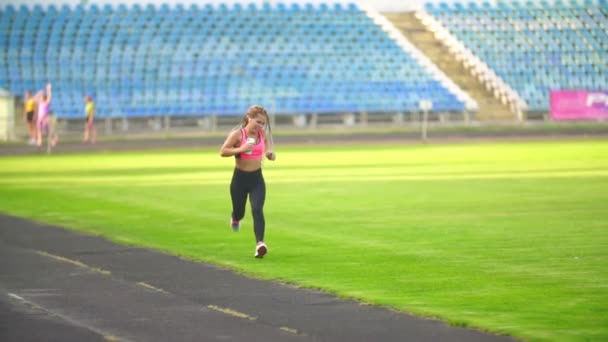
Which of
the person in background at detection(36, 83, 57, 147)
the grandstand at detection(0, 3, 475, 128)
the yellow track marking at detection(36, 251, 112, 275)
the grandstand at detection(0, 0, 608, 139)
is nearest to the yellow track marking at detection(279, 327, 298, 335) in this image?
the yellow track marking at detection(36, 251, 112, 275)

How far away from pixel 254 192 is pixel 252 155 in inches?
17.9

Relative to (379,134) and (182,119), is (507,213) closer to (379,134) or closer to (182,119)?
(379,134)

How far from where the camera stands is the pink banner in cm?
6100

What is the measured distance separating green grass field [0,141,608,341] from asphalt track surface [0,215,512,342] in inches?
19.5

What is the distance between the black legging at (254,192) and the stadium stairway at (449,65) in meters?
46.0

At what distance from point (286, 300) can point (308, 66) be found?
49.2 metres

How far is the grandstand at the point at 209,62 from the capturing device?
57.9 metres

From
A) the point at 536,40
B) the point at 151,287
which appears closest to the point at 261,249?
the point at 151,287

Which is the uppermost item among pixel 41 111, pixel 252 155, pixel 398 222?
pixel 252 155

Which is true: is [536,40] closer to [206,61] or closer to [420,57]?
[420,57]

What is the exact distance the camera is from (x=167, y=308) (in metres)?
12.6

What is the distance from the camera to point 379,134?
54844mm

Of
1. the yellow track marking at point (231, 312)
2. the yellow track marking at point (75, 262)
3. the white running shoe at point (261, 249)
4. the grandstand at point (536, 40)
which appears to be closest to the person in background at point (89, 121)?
the grandstand at point (536, 40)

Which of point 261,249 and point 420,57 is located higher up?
point 420,57
